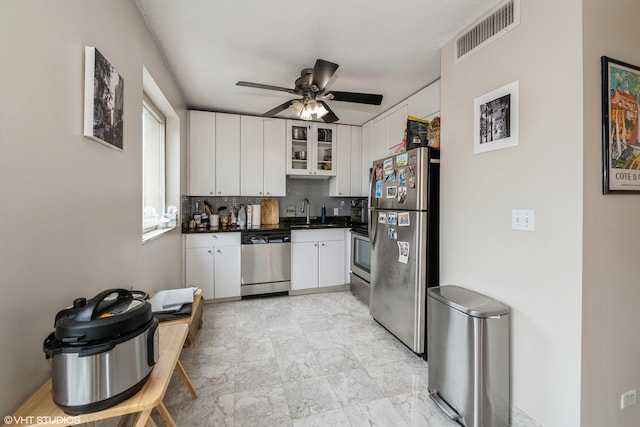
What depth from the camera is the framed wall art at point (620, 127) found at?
1326 millimetres

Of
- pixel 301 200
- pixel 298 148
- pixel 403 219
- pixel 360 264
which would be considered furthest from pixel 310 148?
pixel 403 219

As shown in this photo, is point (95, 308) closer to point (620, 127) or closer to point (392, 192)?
point (392, 192)

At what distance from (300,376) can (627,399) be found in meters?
1.86

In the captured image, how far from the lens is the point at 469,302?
1.61m

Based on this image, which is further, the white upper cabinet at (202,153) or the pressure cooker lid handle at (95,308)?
the white upper cabinet at (202,153)

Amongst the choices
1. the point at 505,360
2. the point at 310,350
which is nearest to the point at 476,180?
the point at 505,360

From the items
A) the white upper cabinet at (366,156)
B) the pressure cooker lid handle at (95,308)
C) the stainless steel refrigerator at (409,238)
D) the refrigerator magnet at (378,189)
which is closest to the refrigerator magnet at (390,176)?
the stainless steel refrigerator at (409,238)

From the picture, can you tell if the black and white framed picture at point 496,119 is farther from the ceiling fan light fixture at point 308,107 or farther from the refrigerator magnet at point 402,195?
the ceiling fan light fixture at point 308,107

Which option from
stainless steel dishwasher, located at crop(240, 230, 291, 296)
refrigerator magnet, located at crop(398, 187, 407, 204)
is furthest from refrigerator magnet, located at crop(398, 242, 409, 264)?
stainless steel dishwasher, located at crop(240, 230, 291, 296)

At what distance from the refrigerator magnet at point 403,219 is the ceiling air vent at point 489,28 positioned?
3.91ft

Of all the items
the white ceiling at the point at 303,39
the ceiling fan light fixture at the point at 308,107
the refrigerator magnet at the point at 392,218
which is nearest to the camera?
the white ceiling at the point at 303,39

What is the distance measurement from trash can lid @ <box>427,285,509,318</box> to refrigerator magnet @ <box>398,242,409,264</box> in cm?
42

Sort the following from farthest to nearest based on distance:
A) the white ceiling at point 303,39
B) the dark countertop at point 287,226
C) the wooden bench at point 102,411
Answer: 1. the dark countertop at point 287,226
2. the white ceiling at point 303,39
3. the wooden bench at point 102,411

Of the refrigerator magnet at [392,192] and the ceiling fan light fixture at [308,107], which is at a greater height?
the ceiling fan light fixture at [308,107]
